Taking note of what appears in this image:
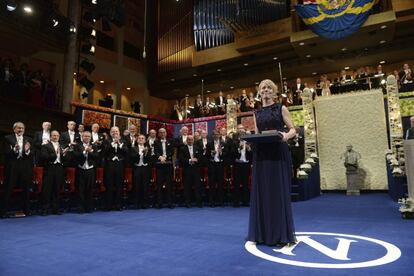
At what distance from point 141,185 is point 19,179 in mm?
2138

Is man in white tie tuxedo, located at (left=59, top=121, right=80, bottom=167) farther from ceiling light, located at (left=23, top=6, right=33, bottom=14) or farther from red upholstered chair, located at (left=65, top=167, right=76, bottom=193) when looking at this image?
ceiling light, located at (left=23, top=6, right=33, bottom=14)

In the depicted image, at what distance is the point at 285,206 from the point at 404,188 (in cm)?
426

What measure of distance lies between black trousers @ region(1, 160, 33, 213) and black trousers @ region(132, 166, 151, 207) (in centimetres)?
185

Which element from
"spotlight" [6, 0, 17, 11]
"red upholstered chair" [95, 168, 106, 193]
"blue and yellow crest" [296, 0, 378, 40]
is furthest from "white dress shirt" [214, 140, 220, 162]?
"spotlight" [6, 0, 17, 11]

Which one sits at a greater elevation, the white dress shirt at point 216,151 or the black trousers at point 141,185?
the white dress shirt at point 216,151

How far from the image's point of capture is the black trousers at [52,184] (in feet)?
18.7

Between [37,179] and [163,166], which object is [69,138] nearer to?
[37,179]

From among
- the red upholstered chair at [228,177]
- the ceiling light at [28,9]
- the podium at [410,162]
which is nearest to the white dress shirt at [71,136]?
the red upholstered chair at [228,177]

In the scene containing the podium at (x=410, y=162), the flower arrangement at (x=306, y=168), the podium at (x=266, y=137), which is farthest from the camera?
the flower arrangement at (x=306, y=168)

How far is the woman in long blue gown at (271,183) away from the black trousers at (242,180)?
3.41 metres

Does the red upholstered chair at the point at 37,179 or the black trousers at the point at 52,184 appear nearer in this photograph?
the black trousers at the point at 52,184

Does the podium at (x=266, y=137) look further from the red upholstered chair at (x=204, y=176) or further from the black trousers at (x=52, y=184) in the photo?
the black trousers at (x=52, y=184)

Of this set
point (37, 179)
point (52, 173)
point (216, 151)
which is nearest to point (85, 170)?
point (52, 173)

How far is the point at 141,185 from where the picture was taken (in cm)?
650
